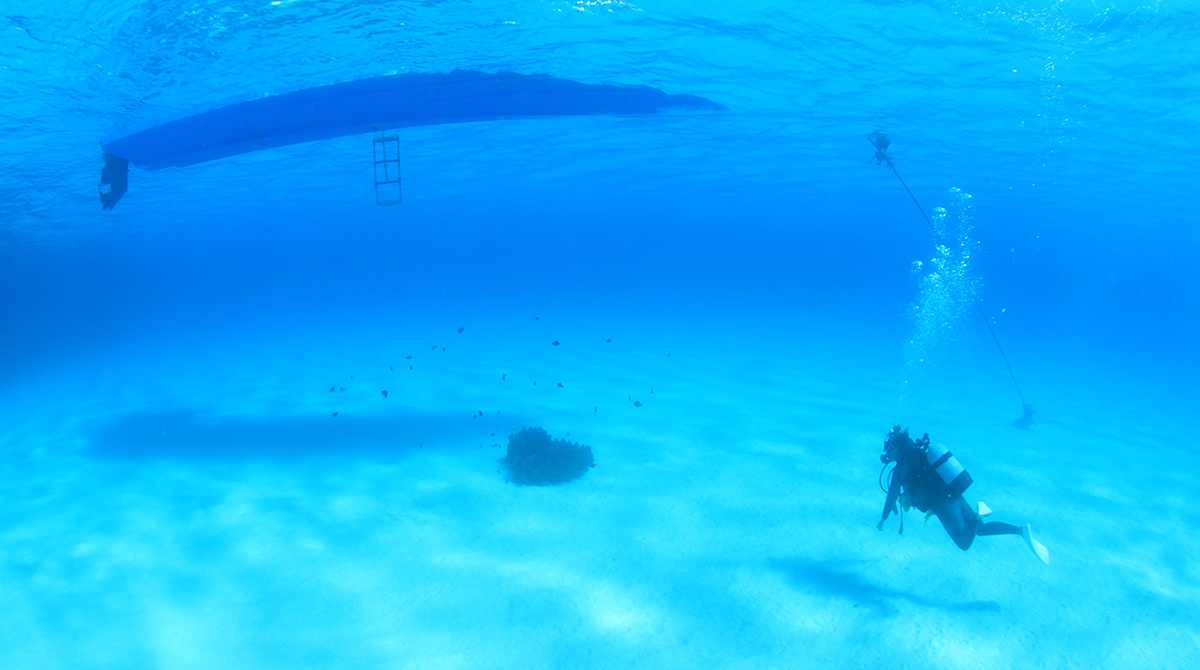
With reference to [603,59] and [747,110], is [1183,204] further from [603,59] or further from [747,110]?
[603,59]

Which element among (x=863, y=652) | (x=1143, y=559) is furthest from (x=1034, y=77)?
(x=863, y=652)

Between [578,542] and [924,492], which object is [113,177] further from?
[924,492]

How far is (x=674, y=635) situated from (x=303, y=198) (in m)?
35.5

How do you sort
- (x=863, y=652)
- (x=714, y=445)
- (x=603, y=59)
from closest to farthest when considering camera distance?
→ 1. (x=863, y=652)
2. (x=714, y=445)
3. (x=603, y=59)

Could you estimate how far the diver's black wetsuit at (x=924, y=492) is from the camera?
599 cm

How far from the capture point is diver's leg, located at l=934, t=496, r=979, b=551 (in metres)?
6.03

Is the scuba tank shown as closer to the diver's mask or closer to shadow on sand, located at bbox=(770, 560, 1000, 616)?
the diver's mask

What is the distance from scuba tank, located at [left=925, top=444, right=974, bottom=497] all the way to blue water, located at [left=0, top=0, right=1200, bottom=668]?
161 centimetres

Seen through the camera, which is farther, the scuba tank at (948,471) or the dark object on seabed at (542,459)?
the dark object on seabed at (542,459)

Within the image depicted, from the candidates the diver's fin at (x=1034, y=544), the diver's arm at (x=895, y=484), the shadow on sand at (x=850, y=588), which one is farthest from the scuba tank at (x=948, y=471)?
the shadow on sand at (x=850, y=588)

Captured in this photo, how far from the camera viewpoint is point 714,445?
11836 millimetres

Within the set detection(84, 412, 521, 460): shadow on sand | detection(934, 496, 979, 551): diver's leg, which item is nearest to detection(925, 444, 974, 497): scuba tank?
detection(934, 496, 979, 551): diver's leg

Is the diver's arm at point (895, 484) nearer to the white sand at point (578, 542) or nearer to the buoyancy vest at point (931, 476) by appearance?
the buoyancy vest at point (931, 476)

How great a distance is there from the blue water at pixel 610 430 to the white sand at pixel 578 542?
0.06 meters
